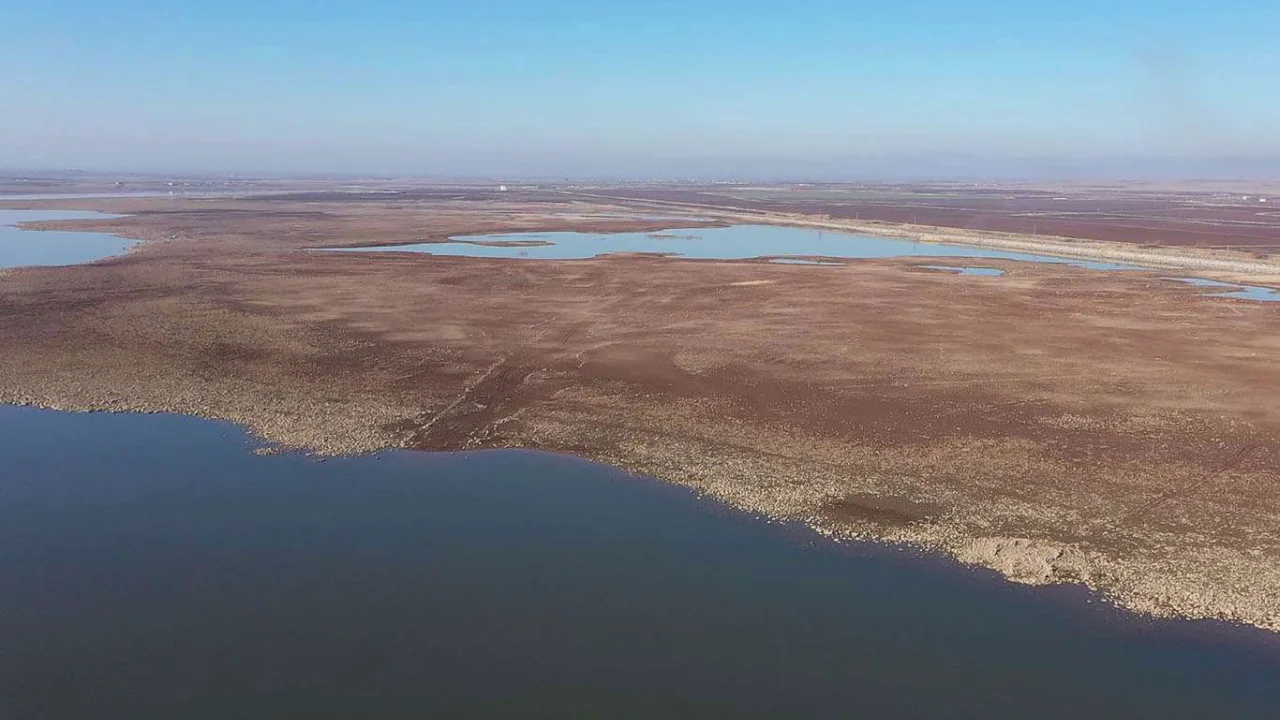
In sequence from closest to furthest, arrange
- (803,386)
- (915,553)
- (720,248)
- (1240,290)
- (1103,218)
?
(915,553)
(803,386)
(1240,290)
(720,248)
(1103,218)

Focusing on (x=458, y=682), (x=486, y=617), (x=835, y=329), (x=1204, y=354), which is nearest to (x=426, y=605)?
(x=486, y=617)

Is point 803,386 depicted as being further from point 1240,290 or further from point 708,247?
point 708,247

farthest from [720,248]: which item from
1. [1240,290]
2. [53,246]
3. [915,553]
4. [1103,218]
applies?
[1103,218]

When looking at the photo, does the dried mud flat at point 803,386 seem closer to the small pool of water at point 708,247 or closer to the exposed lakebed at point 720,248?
the exposed lakebed at point 720,248

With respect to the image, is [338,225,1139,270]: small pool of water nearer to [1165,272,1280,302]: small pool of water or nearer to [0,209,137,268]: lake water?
[1165,272,1280,302]: small pool of water

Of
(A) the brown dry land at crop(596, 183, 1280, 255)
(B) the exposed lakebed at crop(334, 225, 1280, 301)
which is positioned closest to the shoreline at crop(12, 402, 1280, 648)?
(B) the exposed lakebed at crop(334, 225, 1280, 301)

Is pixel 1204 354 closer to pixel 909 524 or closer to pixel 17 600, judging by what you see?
pixel 909 524
